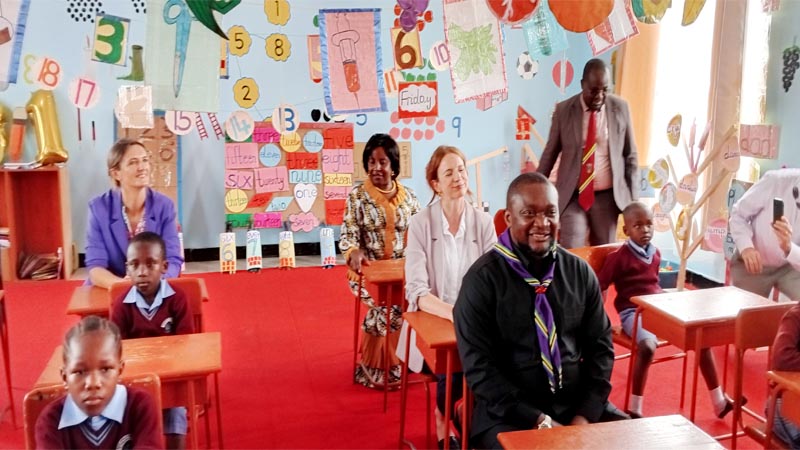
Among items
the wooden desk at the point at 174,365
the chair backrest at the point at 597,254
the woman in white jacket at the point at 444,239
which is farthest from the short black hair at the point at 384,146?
the wooden desk at the point at 174,365

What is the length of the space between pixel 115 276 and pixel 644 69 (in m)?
4.93

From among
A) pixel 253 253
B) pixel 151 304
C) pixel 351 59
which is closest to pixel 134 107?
pixel 253 253

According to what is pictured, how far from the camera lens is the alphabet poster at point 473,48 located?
4.42 meters

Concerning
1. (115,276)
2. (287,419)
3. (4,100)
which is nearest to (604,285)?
(287,419)

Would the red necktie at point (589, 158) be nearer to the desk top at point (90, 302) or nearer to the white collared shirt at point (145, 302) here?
the white collared shirt at point (145, 302)

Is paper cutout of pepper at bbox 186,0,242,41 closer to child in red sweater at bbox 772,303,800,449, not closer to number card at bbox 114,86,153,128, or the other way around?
number card at bbox 114,86,153,128

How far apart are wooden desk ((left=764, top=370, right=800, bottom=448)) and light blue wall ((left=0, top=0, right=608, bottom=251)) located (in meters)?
5.33

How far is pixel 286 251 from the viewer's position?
684cm

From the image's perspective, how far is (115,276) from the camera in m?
3.31

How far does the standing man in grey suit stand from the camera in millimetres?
4270

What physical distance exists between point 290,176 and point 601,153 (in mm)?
3561

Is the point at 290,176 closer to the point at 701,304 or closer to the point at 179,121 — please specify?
the point at 179,121

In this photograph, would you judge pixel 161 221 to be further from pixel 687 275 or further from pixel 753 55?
pixel 687 275

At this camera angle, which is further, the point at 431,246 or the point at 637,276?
the point at 637,276
